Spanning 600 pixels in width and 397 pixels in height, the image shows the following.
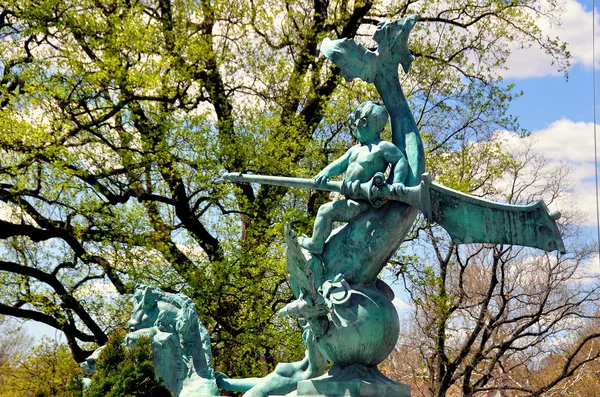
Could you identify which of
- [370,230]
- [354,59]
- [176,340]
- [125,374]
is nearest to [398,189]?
[370,230]

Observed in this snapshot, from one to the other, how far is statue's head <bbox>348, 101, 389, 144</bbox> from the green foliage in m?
2.52

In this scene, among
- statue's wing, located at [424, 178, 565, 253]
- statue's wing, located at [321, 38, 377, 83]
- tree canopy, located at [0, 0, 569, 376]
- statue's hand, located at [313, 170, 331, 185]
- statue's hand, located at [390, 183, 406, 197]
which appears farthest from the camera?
tree canopy, located at [0, 0, 569, 376]

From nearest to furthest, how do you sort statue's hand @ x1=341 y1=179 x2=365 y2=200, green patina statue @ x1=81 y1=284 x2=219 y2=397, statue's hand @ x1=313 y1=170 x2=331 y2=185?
statue's hand @ x1=341 y1=179 x2=365 y2=200 < statue's hand @ x1=313 y1=170 x2=331 y2=185 < green patina statue @ x1=81 y1=284 x2=219 y2=397

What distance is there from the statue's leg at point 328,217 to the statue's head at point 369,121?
587 mm

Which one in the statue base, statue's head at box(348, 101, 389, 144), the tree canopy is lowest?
the statue base

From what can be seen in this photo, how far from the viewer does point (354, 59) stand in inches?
268

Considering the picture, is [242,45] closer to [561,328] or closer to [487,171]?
[487,171]

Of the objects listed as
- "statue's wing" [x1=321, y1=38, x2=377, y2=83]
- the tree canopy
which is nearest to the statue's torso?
"statue's wing" [x1=321, y1=38, x2=377, y2=83]

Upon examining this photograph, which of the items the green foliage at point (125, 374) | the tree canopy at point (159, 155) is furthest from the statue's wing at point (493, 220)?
the tree canopy at point (159, 155)

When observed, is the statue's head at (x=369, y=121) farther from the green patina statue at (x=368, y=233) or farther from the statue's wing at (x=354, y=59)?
the statue's wing at (x=354, y=59)

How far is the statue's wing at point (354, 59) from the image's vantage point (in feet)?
22.3

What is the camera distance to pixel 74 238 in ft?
53.9

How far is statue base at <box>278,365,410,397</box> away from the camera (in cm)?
601

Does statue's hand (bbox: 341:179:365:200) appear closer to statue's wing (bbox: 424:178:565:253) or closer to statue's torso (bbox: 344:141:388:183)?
statue's torso (bbox: 344:141:388:183)
